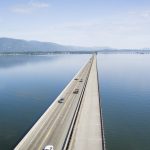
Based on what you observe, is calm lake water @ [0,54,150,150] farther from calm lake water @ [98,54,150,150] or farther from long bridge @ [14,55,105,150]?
long bridge @ [14,55,105,150]

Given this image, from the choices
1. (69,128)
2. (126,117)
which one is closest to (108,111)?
(126,117)

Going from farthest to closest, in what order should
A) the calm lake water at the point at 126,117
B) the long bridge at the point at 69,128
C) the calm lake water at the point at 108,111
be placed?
the calm lake water at the point at 108,111
the calm lake water at the point at 126,117
the long bridge at the point at 69,128

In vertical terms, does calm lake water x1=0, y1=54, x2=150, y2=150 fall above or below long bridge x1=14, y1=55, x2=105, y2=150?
below

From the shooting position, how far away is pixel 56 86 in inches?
6388

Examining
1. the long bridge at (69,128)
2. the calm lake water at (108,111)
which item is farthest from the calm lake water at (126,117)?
the long bridge at (69,128)

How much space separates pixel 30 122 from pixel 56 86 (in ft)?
245

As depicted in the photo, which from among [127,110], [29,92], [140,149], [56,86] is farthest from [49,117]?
[56,86]

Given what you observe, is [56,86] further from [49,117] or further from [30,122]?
[49,117]

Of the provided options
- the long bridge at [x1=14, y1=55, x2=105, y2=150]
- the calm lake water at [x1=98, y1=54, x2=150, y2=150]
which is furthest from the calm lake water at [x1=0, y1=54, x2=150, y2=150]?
the long bridge at [x1=14, y1=55, x2=105, y2=150]

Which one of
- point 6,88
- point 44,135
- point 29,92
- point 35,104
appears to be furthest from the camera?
point 6,88

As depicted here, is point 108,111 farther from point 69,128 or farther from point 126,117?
point 69,128

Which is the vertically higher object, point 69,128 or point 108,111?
point 69,128

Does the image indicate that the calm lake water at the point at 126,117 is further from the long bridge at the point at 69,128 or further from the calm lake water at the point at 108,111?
the long bridge at the point at 69,128

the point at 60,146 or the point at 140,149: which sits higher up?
the point at 60,146
